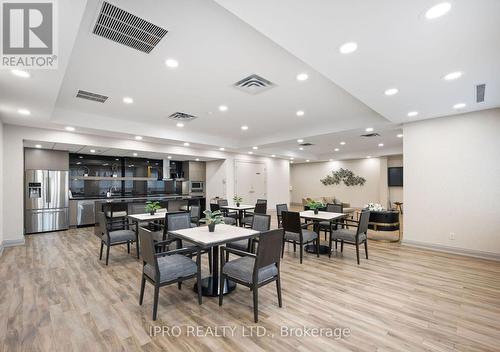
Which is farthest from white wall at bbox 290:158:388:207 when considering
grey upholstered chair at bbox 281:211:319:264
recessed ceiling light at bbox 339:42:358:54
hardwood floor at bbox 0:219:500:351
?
recessed ceiling light at bbox 339:42:358:54

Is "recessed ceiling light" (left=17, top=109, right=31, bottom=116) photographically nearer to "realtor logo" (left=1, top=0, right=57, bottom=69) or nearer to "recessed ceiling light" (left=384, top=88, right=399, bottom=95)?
"realtor logo" (left=1, top=0, right=57, bottom=69)

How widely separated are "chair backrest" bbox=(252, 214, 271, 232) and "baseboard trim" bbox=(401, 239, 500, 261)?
3.84 m

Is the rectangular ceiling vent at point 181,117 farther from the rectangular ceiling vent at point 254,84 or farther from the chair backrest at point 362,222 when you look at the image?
the chair backrest at point 362,222

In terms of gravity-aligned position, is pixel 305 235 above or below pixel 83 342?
above

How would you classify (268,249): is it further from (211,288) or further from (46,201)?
(46,201)

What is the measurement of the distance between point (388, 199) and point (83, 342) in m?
12.6

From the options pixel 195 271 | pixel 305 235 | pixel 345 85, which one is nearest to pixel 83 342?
pixel 195 271

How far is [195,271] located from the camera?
2.93m

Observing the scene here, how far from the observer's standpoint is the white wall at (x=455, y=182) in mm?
4586

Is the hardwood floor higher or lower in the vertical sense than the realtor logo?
lower

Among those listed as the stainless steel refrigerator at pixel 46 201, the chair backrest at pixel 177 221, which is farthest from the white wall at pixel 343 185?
the stainless steel refrigerator at pixel 46 201

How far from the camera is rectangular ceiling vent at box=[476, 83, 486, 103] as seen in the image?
11.4 ft

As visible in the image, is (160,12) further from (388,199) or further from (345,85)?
(388,199)

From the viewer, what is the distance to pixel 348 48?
2451 millimetres
